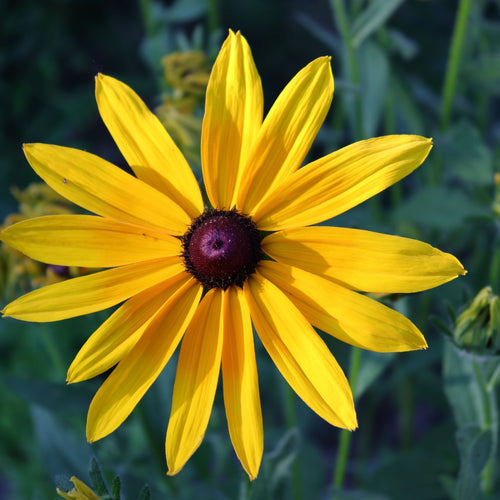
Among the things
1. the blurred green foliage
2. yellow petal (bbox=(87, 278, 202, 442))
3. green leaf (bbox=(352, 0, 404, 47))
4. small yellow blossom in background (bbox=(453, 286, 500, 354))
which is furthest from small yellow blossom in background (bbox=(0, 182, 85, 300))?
green leaf (bbox=(352, 0, 404, 47))

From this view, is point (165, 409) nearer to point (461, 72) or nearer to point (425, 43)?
point (461, 72)

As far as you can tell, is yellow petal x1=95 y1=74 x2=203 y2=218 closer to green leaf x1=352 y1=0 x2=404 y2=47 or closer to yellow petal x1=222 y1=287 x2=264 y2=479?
yellow petal x1=222 y1=287 x2=264 y2=479

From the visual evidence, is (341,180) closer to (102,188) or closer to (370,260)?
(370,260)

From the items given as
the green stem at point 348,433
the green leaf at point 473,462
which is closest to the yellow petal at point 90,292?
the green stem at point 348,433

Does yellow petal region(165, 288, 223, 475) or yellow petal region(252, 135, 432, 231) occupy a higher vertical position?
yellow petal region(252, 135, 432, 231)

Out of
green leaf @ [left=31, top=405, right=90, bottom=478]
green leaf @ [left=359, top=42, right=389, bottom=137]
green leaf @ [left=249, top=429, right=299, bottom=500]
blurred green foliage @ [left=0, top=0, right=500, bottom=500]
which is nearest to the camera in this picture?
green leaf @ [left=249, top=429, right=299, bottom=500]

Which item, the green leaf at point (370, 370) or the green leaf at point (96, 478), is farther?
the green leaf at point (370, 370)

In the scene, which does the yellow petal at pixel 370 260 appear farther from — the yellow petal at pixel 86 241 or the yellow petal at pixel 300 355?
the yellow petal at pixel 86 241
